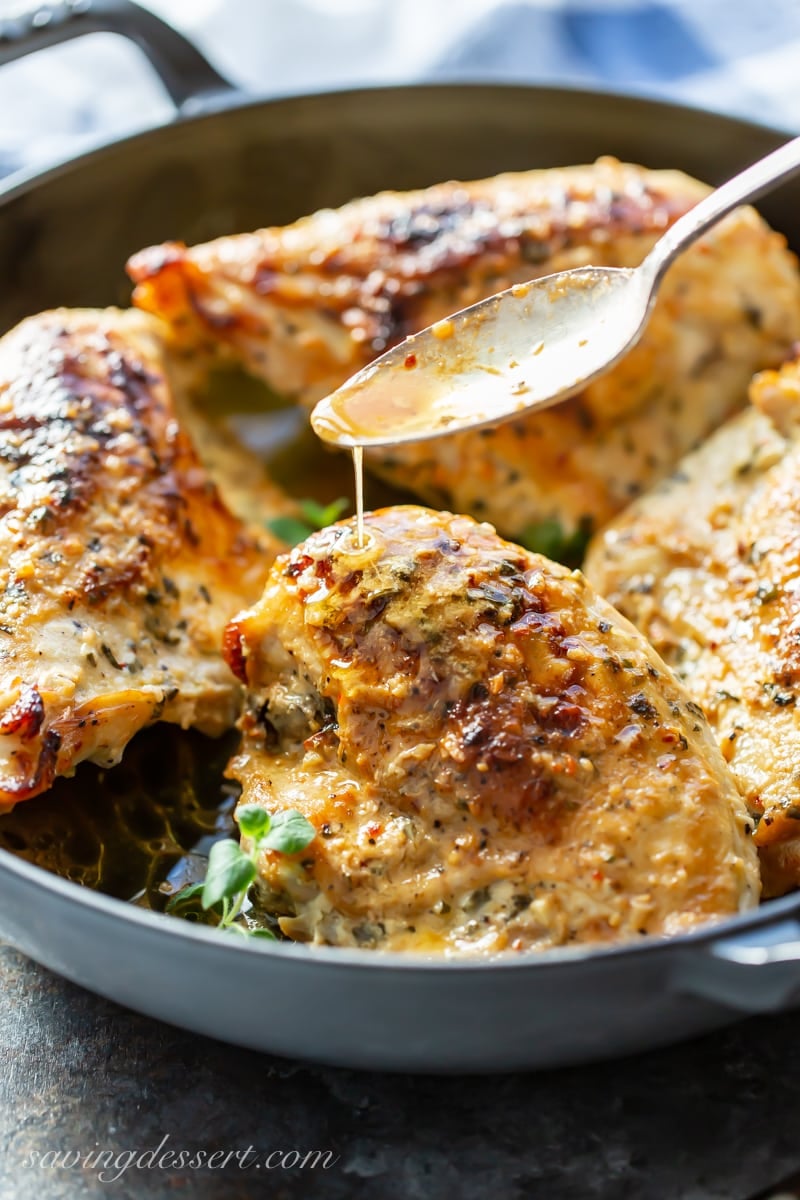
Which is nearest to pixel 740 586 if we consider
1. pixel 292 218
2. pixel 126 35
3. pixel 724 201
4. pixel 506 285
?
pixel 724 201

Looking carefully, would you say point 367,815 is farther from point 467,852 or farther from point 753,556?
point 753,556

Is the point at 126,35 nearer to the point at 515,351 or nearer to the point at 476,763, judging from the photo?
the point at 515,351

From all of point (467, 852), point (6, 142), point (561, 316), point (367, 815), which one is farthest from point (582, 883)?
point (6, 142)

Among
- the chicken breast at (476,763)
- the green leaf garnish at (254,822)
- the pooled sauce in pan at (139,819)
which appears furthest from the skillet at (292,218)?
the pooled sauce in pan at (139,819)

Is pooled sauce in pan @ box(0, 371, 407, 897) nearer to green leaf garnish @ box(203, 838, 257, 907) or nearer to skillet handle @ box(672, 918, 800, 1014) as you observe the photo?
green leaf garnish @ box(203, 838, 257, 907)

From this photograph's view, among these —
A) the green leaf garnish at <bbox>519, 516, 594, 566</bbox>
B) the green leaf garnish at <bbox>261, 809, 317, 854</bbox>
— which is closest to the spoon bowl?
the green leaf garnish at <bbox>519, 516, 594, 566</bbox>
